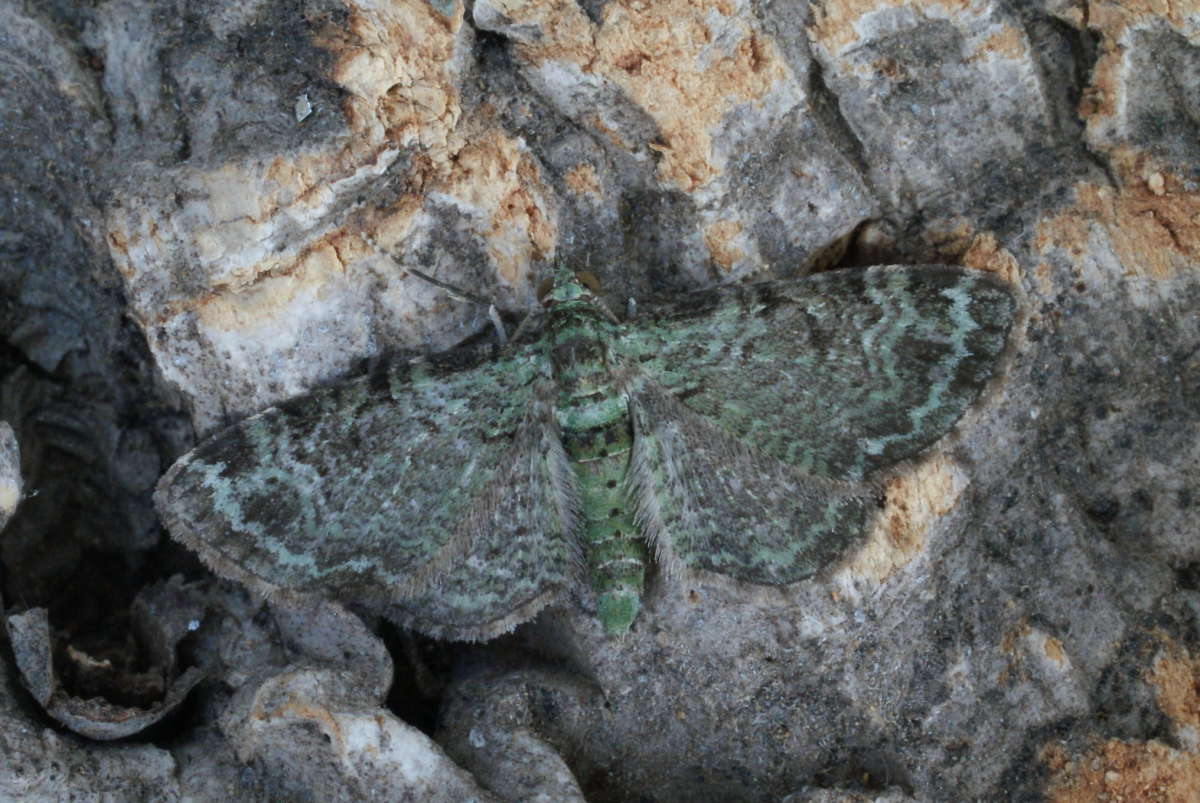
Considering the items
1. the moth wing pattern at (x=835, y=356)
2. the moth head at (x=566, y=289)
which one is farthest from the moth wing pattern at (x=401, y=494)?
the moth wing pattern at (x=835, y=356)

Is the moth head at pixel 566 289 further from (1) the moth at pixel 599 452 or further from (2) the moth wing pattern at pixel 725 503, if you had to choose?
(2) the moth wing pattern at pixel 725 503

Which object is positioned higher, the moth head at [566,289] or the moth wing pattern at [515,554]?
the moth head at [566,289]

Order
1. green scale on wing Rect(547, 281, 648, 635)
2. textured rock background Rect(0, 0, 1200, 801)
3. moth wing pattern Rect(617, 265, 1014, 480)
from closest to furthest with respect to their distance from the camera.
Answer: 1. textured rock background Rect(0, 0, 1200, 801)
2. moth wing pattern Rect(617, 265, 1014, 480)
3. green scale on wing Rect(547, 281, 648, 635)

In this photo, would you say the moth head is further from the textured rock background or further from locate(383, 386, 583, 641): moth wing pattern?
locate(383, 386, 583, 641): moth wing pattern

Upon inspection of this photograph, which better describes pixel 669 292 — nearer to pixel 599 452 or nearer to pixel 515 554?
pixel 599 452

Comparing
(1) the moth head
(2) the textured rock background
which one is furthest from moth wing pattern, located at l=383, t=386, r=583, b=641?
(1) the moth head

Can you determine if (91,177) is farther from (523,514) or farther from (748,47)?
(748,47)
